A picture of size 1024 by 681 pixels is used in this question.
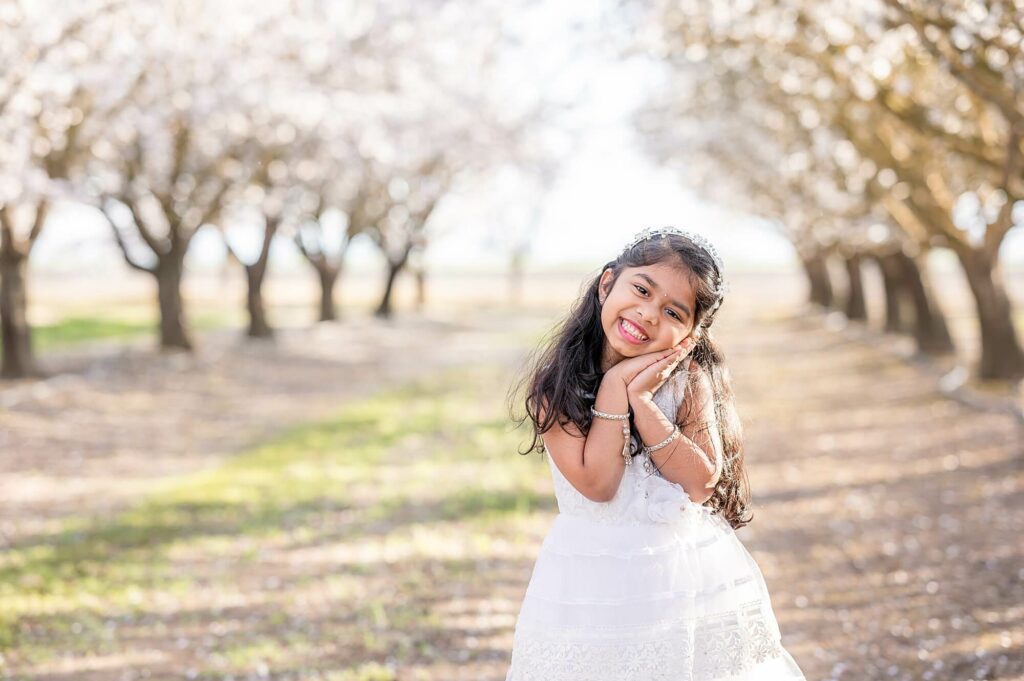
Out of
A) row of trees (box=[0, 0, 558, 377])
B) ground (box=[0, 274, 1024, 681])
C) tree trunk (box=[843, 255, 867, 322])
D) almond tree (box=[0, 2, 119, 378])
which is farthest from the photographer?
tree trunk (box=[843, 255, 867, 322])

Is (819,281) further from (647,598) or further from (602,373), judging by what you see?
(647,598)

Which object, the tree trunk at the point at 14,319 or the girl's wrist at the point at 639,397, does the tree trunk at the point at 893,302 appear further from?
the girl's wrist at the point at 639,397

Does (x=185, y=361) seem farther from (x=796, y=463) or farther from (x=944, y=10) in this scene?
(x=944, y=10)

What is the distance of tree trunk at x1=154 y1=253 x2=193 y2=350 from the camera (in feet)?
67.5

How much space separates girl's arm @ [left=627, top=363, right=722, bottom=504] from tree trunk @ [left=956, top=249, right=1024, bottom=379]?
1250 cm

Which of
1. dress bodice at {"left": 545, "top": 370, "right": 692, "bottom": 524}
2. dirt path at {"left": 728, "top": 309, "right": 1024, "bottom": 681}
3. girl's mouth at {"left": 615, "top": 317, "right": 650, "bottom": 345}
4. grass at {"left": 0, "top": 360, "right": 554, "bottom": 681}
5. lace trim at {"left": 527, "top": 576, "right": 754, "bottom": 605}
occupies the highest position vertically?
girl's mouth at {"left": 615, "top": 317, "right": 650, "bottom": 345}

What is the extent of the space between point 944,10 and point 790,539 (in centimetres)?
415

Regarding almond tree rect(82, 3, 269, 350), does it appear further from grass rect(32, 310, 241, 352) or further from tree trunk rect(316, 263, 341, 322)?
tree trunk rect(316, 263, 341, 322)

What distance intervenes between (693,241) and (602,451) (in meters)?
0.69

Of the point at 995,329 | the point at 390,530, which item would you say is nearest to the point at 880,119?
the point at 995,329

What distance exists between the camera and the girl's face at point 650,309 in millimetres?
3037

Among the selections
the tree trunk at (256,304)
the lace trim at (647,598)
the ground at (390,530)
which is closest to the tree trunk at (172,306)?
the ground at (390,530)

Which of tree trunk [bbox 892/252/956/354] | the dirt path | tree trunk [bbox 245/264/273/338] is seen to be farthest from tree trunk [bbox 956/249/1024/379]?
tree trunk [bbox 245/264/273/338]

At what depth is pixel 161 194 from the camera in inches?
783
